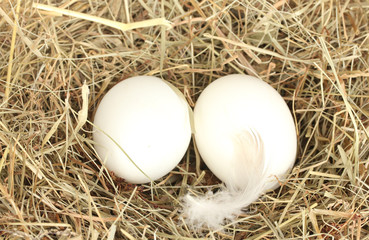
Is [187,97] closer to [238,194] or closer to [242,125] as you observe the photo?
[242,125]

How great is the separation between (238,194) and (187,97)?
14.4 inches

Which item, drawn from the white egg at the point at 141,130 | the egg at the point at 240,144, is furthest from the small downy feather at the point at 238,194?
the white egg at the point at 141,130

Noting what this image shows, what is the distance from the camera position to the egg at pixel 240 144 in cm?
119

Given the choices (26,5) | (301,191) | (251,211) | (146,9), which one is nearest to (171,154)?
(251,211)

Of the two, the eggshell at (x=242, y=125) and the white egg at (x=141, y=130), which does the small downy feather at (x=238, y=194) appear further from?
the white egg at (x=141, y=130)

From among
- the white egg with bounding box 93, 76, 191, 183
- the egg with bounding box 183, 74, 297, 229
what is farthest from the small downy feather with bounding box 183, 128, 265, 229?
the white egg with bounding box 93, 76, 191, 183

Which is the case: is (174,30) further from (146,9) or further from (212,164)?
(212,164)

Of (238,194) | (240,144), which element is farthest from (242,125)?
(238,194)

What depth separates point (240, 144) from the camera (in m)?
1.21

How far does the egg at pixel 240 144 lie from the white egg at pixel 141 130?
96mm

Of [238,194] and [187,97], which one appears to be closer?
[238,194]

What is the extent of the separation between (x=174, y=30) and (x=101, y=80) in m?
0.32

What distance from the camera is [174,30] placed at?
1.48 metres

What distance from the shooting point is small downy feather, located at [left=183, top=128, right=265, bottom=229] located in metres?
1.18
